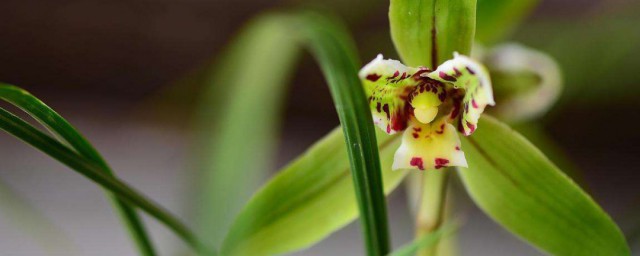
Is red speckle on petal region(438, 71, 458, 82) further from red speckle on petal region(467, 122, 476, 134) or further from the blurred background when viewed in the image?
the blurred background

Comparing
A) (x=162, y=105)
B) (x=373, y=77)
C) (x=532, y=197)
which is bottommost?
(x=532, y=197)

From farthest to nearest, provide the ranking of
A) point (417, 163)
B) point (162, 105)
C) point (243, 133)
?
1. point (162, 105)
2. point (243, 133)
3. point (417, 163)

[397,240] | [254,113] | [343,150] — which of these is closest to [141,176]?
[397,240]

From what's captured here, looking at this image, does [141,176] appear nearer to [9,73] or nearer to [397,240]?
[9,73]

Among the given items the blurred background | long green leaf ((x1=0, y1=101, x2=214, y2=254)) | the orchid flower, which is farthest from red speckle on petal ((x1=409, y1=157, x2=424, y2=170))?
the blurred background

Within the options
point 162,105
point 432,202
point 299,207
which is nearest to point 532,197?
point 432,202

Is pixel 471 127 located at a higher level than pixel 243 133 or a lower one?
lower

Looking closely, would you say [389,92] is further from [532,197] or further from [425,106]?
[532,197]
